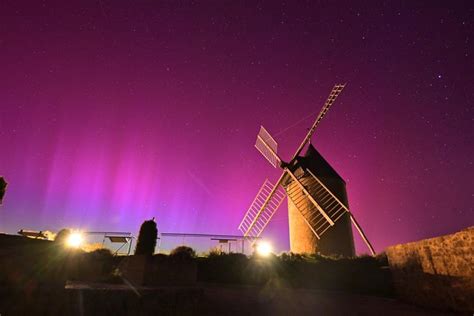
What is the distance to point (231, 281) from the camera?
1120cm

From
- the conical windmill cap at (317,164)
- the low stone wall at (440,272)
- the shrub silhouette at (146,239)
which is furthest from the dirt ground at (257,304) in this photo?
the conical windmill cap at (317,164)

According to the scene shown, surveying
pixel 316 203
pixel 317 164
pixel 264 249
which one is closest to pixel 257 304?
pixel 264 249

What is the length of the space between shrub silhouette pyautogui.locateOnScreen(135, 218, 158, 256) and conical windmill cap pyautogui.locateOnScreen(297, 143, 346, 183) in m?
12.0

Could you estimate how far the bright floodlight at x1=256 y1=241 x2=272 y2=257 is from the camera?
12.0 metres

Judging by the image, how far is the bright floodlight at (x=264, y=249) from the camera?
12.0 m

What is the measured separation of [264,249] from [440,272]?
693 centimetres

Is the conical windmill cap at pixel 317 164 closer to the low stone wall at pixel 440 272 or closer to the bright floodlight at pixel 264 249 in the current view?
the bright floodlight at pixel 264 249

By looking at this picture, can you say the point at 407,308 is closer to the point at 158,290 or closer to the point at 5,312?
the point at 158,290

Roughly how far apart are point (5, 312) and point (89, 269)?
734 centimetres

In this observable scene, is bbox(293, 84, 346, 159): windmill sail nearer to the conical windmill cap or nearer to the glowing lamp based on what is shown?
the conical windmill cap

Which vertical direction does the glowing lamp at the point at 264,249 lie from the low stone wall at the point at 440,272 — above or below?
above

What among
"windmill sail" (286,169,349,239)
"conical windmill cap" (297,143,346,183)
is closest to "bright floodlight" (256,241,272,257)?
"windmill sail" (286,169,349,239)

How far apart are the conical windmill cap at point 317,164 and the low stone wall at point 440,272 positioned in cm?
753

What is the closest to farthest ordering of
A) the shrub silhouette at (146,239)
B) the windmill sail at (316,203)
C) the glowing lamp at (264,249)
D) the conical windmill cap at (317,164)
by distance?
the shrub silhouette at (146,239) → the glowing lamp at (264,249) → the windmill sail at (316,203) → the conical windmill cap at (317,164)
